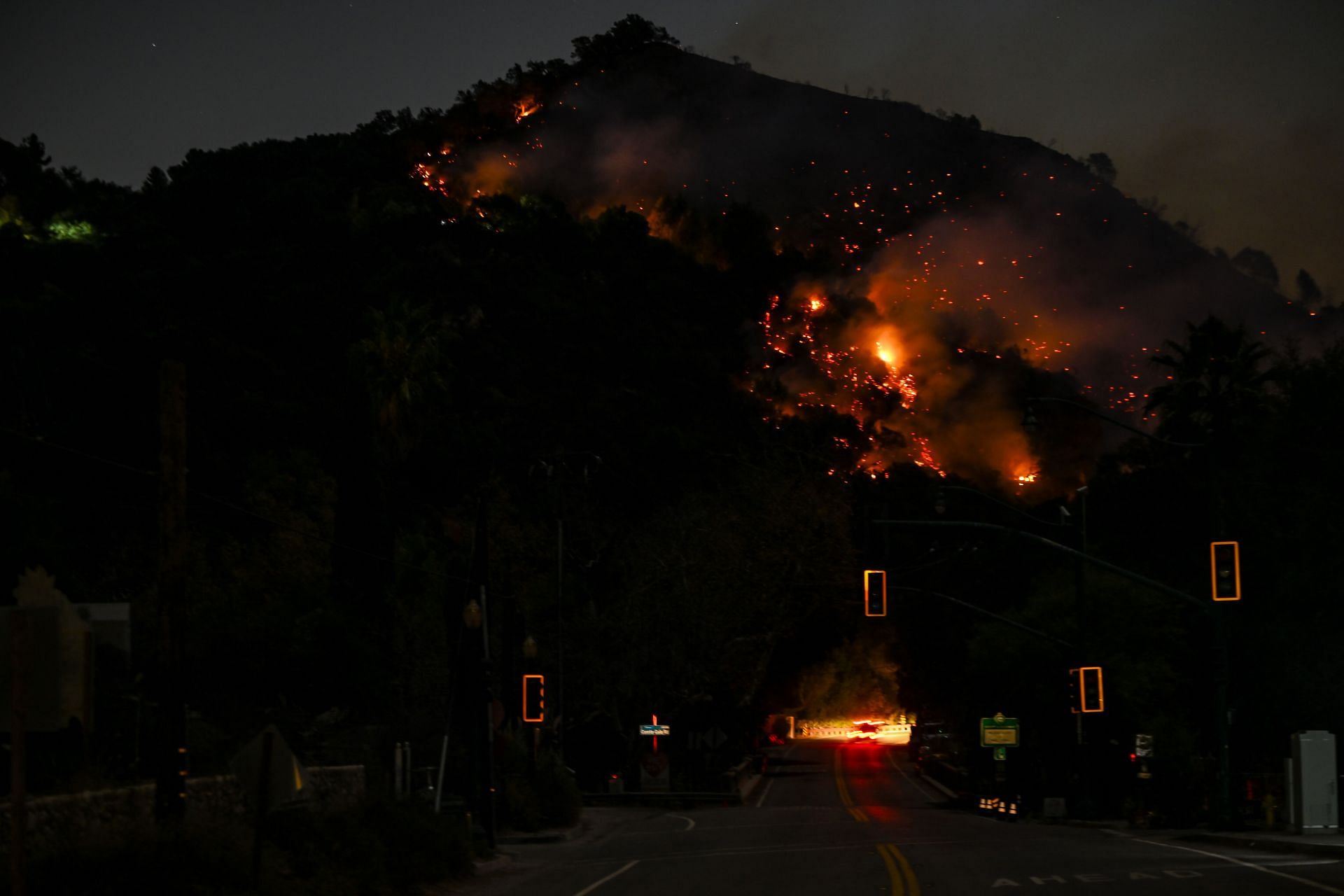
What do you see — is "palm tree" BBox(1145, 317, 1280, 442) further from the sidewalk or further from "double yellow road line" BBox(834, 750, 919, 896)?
"double yellow road line" BBox(834, 750, 919, 896)

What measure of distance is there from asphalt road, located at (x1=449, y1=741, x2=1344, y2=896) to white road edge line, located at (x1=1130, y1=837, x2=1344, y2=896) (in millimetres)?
42

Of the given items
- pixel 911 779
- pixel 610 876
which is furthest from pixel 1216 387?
pixel 610 876

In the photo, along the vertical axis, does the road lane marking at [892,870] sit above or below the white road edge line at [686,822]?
above

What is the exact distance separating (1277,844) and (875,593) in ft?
33.2

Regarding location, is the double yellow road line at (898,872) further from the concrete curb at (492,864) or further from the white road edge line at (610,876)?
the concrete curb at (492,864)

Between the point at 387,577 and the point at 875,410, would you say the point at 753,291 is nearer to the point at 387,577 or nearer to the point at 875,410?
the point at 875,410

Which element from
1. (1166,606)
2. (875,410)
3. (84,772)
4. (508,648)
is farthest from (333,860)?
(875,410)

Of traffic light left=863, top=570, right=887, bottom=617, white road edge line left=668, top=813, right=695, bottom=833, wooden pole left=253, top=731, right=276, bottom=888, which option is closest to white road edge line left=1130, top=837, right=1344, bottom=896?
traffic light left=863, top=570, right=887, bottom=617

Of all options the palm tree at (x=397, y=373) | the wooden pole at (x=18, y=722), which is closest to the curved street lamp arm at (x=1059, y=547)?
the wooden pole at (x=18, y=722)

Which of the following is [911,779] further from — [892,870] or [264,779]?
[264,779]

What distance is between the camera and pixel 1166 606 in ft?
182

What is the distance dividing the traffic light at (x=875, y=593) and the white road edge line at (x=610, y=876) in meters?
8.78

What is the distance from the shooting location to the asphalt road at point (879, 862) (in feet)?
67.1

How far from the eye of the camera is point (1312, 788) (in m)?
31.3
